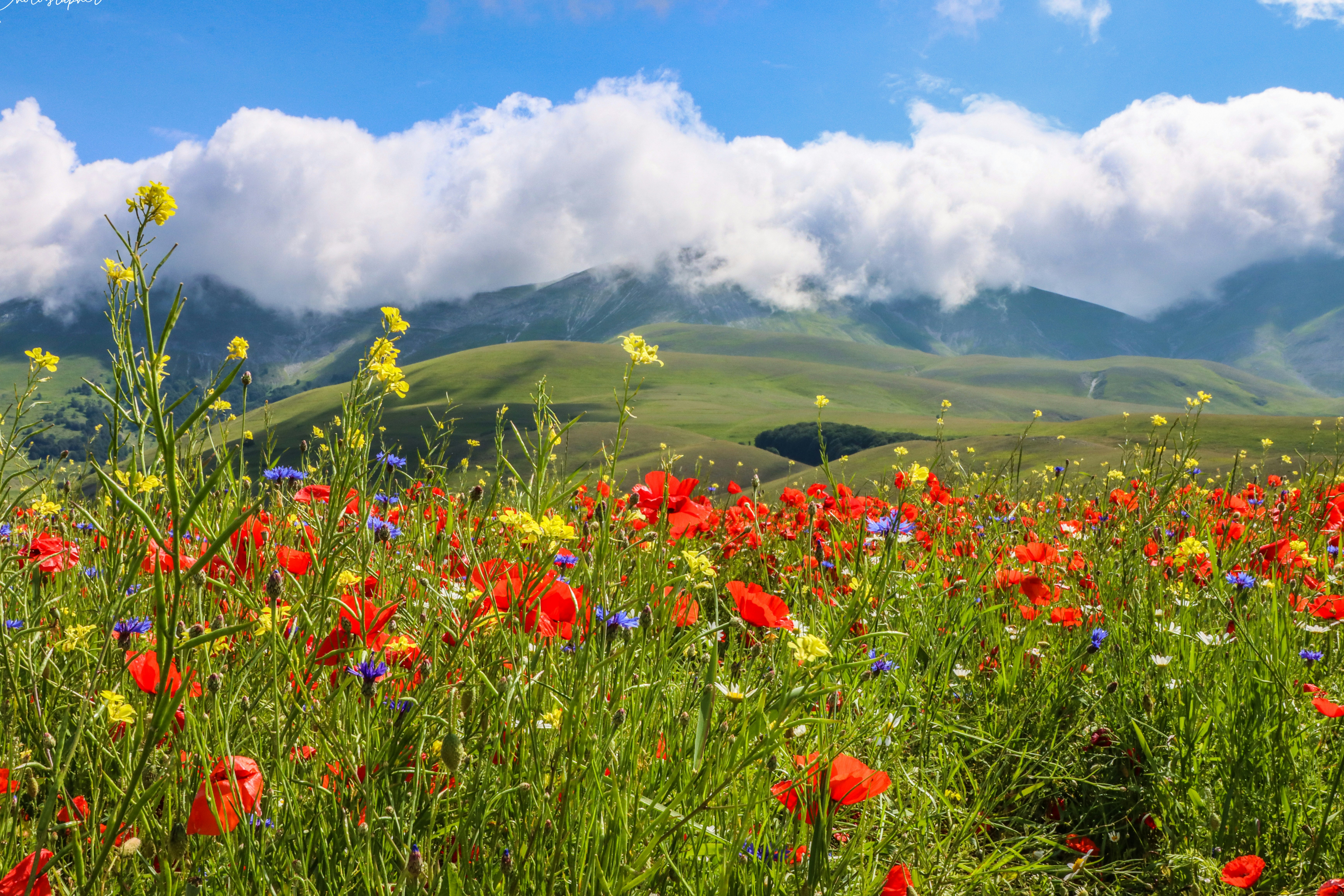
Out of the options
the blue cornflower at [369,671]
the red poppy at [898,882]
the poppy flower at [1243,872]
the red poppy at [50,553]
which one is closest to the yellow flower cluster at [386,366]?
the blue cornflower at [369,671]

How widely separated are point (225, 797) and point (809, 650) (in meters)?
0.95

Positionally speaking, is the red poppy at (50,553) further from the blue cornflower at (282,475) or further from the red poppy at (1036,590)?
the red poppy at (1036,590)

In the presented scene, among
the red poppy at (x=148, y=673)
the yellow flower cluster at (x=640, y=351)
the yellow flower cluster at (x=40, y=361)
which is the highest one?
the yellow flower cluster at (x=640, y=351)

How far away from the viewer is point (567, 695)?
1.41 meters

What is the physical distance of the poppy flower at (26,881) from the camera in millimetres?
1023

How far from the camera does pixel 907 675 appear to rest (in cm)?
227

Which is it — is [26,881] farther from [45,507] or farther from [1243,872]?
[1243,872]

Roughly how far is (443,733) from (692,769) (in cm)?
68

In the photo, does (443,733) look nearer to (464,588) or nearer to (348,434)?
(464,588)

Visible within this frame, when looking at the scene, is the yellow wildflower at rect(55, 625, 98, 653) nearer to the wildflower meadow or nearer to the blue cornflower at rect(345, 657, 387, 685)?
the wildflower meadow

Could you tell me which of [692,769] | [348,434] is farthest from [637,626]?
[348,434]

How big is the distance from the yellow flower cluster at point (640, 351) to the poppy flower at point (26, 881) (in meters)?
1.08

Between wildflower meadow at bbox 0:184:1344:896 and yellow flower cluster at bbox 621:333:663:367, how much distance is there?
0.7 inches

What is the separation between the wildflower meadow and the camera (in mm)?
1219
